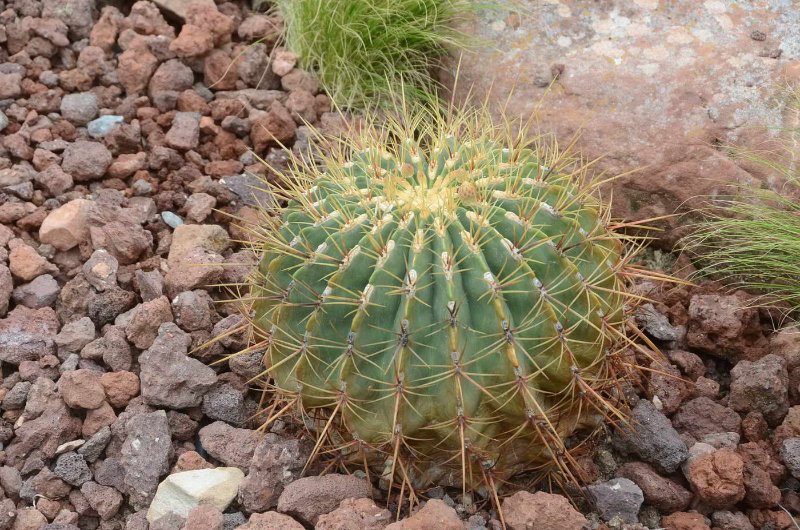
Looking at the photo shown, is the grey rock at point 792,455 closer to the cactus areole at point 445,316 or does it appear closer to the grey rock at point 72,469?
the cactus areole at point 445,316

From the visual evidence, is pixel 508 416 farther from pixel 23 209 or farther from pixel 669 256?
pixel 23 209

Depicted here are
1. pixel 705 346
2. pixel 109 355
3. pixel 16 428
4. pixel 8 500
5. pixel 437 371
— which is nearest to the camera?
pixel 437 371

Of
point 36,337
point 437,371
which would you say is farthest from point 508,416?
point 36,337

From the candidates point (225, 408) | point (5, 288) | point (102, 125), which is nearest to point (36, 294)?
point (5, 288)

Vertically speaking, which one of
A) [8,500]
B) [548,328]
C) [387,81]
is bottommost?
[8,500]

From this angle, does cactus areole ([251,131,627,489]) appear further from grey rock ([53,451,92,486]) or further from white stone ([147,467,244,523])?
A: grey rock ([53,451,92,486])

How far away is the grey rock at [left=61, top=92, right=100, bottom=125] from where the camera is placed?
4.14m

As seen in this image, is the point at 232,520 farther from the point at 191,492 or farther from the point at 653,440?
the point at 653,440

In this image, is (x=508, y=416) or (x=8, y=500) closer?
(x=508, y=416)

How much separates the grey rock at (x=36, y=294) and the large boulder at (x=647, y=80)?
6.21 ft

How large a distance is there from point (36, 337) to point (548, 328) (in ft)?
6.02

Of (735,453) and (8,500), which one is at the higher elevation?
(735,453)

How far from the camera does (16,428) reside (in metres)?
2.93

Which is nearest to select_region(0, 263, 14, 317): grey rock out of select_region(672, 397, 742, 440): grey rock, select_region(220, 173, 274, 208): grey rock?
select_region(220, 173, 274, 208): grey rock
